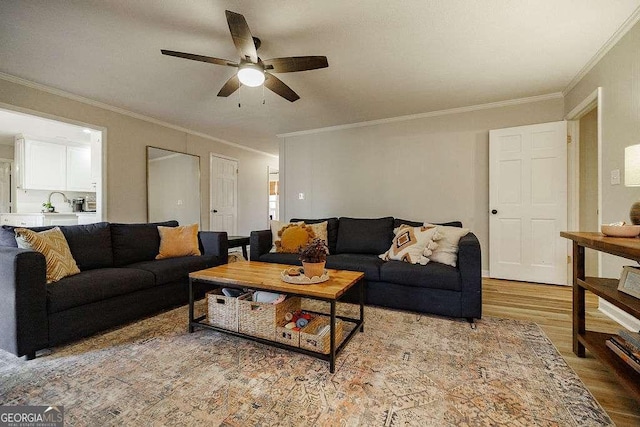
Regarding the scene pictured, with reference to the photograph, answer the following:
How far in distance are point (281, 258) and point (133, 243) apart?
1492mm

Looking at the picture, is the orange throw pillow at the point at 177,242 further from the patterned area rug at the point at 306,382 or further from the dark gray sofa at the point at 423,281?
the patterned area rug at the point at 306,382

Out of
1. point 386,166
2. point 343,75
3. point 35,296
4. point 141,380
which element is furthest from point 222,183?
point 141,380

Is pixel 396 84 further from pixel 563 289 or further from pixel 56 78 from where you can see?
pixel 56 78

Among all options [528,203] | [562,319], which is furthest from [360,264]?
[528,203]

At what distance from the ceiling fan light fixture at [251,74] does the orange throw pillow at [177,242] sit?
1747mm

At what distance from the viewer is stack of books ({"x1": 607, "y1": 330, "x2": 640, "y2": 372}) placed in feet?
4.34

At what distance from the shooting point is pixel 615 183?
7.44 feet

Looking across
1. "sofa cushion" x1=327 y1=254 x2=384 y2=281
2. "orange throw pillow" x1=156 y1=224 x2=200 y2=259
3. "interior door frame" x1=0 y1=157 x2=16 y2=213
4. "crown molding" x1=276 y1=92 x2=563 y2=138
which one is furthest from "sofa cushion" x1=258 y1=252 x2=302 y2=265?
"interior door frame" x1=0 y1=157 x2=16 y2=213

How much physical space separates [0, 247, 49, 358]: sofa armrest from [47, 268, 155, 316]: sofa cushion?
0.25 feet

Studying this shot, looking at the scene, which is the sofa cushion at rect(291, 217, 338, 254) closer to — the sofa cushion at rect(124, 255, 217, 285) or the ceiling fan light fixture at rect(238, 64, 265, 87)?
the sofa cushion at rect(124, 255, 217, 285)

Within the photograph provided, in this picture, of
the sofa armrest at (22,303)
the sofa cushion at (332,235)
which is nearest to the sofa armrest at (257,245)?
the sofa cushion at (332,235)

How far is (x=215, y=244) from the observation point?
3.08 m

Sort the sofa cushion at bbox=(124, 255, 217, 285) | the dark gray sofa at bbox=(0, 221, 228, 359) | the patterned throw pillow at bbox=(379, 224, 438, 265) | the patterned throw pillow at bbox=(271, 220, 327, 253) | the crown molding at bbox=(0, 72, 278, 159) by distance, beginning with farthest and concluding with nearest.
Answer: the patterned throw pillow at bbox=(271, 220, 327, 253)
the crown molding at bbox=(0, 72, 278, 159)
the patterned throw pillow at bbox=(379, 224, 438, 265)
the sofa cushion at bbox=(124, 255, 217, 285)
the dark gray sofa at bbox=(0, 221, 228, 359)

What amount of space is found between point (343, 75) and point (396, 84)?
0.64m
